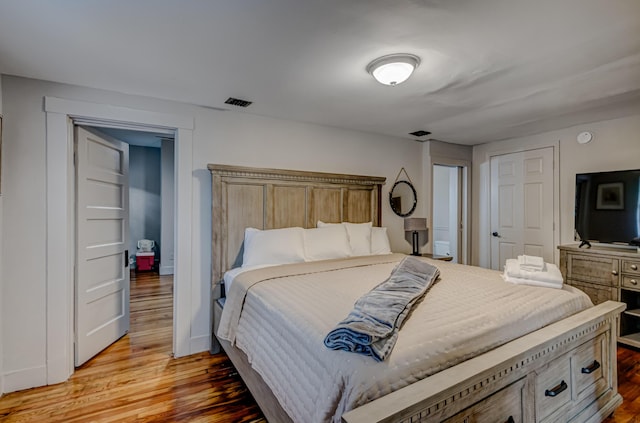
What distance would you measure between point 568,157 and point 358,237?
8.92 ft

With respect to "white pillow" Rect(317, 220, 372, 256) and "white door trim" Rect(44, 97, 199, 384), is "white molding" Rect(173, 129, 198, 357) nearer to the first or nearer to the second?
"white door trim" Rect(44, 97, 199, 384)

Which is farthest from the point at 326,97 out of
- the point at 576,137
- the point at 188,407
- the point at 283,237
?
the point at 576,137

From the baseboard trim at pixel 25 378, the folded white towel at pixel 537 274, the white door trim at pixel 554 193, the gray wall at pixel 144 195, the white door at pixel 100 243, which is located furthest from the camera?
the gray wall at pixel 144 195

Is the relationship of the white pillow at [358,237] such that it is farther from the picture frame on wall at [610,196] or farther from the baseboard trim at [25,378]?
the baseboard trim at [25,378]

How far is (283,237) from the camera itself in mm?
2896

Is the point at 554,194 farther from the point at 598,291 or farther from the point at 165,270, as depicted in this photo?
the point at 165,270

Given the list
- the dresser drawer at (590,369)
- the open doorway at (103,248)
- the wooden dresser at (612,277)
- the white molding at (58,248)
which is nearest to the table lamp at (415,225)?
the wooden dresser at (612,277)

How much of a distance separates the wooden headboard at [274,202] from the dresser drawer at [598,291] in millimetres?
2213

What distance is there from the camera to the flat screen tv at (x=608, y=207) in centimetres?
298

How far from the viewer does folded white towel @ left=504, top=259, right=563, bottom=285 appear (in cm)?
211

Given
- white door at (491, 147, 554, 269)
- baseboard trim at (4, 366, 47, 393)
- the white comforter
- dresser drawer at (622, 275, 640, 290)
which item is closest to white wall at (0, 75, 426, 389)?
baseboard trim at (4, 366, 47, 393)

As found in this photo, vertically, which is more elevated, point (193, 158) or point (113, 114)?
point (113, 114)

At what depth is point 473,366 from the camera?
4.05 feet

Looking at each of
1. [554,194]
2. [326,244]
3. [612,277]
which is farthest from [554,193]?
[326,244]
